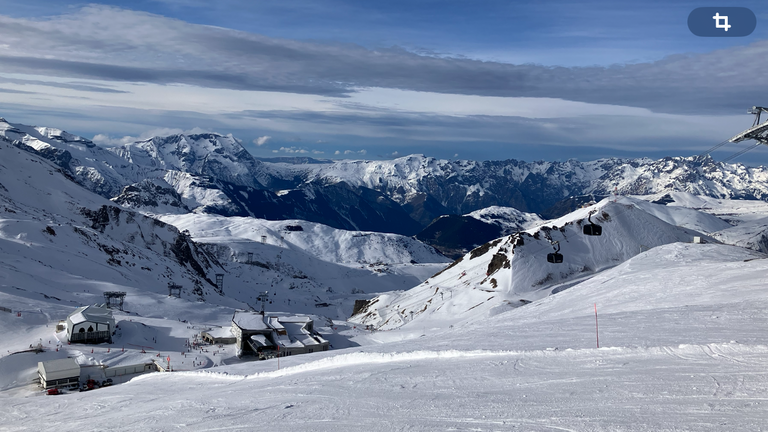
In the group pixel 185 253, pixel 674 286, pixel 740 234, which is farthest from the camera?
pixel 740 234

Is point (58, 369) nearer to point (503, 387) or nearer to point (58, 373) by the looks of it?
point (58, 373)

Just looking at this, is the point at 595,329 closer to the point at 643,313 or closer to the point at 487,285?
the point at 643,313

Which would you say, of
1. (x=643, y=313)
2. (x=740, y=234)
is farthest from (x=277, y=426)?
(x=740, y=234)

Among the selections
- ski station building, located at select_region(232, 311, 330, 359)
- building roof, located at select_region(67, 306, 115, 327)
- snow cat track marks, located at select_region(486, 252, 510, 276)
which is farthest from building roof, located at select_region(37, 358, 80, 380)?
snow cat track marks, located at select_region(486, 252, 510, 276)

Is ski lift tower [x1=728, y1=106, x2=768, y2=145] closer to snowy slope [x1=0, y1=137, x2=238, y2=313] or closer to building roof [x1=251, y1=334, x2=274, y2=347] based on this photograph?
building roof [x1=251, y1=334, x2=274, y2=347]

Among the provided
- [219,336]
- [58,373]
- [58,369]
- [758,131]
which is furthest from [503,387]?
[219,336]

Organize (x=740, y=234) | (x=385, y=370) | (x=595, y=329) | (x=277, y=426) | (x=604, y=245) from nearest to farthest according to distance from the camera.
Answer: (x=277, y=426)
(x=385, y=370)
(x=595, y=329)
(x=604, y=245)
(x=740, y=234)

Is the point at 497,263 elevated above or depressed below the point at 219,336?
above
